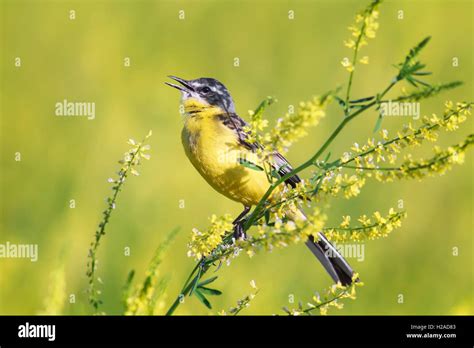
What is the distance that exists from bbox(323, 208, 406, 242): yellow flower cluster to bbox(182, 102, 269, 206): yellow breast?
168cm

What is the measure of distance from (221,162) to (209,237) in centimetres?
185

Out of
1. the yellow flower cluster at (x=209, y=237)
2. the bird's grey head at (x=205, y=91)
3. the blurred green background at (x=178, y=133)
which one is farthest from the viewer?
the blurred green background at (x=178, y=133)

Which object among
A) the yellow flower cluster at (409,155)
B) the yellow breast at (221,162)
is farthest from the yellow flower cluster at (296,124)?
the yellow breast at (221,162)

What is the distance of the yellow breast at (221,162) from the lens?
4.79 metres

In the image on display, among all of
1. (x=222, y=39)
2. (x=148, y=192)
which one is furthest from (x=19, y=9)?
(x=148, y=192)

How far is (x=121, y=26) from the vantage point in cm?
925

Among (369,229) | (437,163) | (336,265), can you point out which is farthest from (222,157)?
(437,163)

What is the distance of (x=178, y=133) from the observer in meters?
8.32

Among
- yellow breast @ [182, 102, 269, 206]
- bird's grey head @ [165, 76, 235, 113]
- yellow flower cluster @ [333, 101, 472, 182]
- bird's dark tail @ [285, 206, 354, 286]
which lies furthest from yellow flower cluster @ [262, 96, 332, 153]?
bird's grey head @ [165, 76, 235, 113]

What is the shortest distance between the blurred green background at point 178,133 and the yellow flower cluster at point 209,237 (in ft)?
7.57

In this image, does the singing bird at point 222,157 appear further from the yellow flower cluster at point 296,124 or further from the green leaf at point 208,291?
the yellow flower cluster at point 296,124

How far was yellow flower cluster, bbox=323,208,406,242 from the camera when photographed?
2.82 m

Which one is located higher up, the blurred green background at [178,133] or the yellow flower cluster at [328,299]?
the blurred green background at [178,133]
